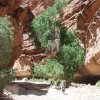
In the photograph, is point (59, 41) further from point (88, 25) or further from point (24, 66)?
point (24, 66)

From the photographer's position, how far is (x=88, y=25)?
92.2ft

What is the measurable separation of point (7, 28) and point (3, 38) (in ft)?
2.40

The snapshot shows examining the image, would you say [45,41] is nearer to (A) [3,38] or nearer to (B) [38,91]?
(B) [38,91]

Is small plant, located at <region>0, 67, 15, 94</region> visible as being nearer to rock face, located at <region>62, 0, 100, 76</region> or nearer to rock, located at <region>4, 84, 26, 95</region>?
rock, located at <region>4, 84, 26, 95</region>

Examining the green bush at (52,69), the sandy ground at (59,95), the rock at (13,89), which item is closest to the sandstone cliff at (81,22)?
the green bush at (52,69)

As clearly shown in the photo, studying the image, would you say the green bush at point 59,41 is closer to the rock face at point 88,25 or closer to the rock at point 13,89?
the rock face at point 88,25

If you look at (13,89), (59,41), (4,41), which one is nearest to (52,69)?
(59,41)

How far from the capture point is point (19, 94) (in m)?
20.2

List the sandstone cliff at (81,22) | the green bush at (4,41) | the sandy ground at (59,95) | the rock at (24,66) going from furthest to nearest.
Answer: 1. the rock at (24,66)
2. the sandstone cliff at (81,22)
3. the sandy ground at (59,95)
4. the green bush at (4,41)

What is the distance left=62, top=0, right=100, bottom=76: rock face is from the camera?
25.9 meters

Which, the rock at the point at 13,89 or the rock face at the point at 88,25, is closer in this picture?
the rock at the point at 13,89

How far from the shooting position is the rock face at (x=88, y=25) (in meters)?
25.9

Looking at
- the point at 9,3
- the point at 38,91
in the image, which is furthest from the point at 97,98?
the point at 9,3

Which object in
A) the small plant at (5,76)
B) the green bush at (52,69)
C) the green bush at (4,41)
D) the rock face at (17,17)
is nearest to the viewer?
the small plant at (5,76)
